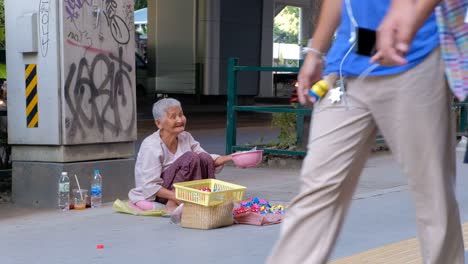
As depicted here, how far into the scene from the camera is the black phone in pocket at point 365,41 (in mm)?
2611

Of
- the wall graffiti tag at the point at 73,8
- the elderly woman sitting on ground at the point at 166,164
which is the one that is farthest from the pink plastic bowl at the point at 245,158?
the wall graffiti tag at the point at 73,8

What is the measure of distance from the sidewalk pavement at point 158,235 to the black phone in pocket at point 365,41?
2.22m

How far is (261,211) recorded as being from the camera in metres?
6.02

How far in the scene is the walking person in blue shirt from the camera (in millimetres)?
2623

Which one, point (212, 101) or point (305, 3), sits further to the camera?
point (305, 3)

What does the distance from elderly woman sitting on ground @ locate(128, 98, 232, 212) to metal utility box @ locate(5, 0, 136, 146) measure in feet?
2.13

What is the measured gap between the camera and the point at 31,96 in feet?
21.2

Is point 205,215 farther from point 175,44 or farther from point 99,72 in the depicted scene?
point 175,44

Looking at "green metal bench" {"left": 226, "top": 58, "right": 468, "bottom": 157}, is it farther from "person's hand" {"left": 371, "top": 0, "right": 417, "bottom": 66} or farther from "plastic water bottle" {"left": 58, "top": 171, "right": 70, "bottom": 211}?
"person's hand" {"left": 371, "top": 0, "right": 417, "bottom": 66}

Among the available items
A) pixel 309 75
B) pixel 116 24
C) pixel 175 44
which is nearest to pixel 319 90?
pixel 309 75

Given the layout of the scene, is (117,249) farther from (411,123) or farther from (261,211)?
(411,123)

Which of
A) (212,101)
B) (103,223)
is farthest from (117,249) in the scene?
(212,101)

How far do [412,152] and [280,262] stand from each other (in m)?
0.56

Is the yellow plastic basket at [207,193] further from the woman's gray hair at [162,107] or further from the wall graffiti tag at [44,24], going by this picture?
the wall graffiti tag at [44,24]
